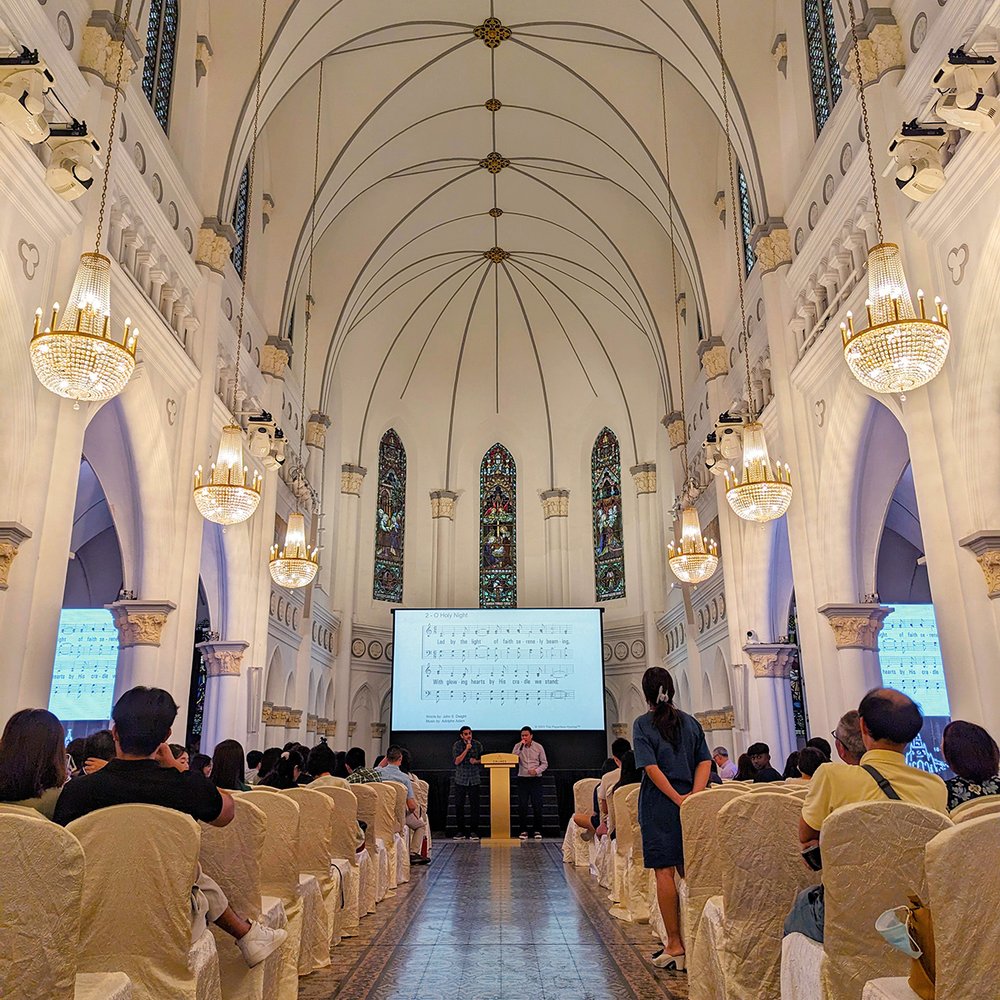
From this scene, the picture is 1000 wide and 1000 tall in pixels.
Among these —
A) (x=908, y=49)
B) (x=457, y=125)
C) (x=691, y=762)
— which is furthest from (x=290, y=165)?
(x=691, y=762)

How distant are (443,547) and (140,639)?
13.3 meters

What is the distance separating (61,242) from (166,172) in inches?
133

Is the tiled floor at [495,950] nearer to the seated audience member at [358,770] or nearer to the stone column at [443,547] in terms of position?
the seated audience member at [358,770]

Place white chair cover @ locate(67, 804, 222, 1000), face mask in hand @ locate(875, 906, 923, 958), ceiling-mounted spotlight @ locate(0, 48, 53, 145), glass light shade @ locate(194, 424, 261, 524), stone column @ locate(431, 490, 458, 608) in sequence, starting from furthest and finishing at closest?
stone column @ locate(431, 490, 458, 608) < glass light shade @ locate(194, 424, 261, 524) < ceiling-mounted spotlight @ locate(0, 48, 53, 145) < white chair cover @ locate(67, 804, 222, 1000) < face mask in hand @ locate(875, 906, 923, 958)

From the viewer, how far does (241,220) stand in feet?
46.8

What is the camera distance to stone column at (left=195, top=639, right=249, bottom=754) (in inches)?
515

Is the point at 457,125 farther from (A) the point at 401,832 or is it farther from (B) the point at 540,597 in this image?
(A) the point at 401,832

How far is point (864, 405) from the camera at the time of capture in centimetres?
958

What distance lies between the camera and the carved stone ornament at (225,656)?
44.4ft

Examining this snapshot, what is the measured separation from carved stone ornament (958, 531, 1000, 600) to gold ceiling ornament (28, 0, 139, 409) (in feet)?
21.0

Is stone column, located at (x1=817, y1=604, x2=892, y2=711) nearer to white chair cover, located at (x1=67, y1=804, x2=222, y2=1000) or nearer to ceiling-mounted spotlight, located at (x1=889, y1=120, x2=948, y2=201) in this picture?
ceiling-mounted spotlight, located at (x1=889, y1=120, x2=948, y2=201)

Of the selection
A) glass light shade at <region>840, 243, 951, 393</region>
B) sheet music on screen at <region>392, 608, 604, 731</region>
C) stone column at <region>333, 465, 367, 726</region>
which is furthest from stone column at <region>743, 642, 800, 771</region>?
stone column at <region>333, 465, 367, 726</region>

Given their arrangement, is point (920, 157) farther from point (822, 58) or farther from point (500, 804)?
point (500, 804)

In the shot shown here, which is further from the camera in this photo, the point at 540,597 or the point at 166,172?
the point at 540,597
